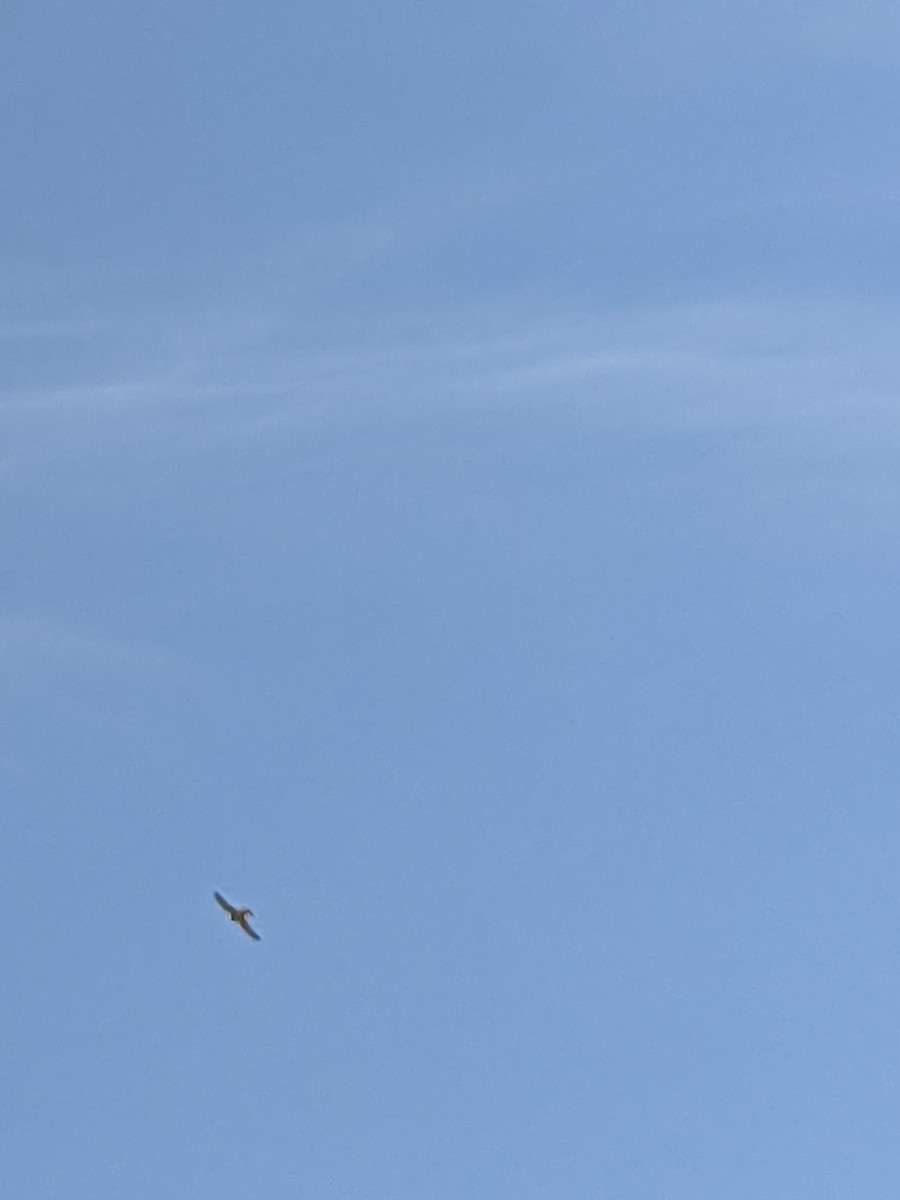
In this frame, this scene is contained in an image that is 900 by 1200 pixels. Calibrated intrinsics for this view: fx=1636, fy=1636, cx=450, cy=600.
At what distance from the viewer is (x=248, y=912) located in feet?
481
